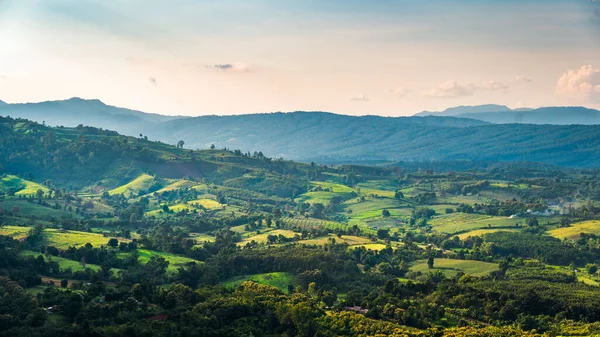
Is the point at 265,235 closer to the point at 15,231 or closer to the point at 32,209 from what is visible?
the point at 15,231

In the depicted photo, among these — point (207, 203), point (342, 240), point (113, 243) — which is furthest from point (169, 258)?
point (207, 203)

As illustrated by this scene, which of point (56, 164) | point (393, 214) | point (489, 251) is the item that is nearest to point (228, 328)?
point (489, 251)

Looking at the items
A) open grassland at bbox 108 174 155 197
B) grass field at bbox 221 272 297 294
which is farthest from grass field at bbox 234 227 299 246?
open grassland at bbox 108 174 155 197

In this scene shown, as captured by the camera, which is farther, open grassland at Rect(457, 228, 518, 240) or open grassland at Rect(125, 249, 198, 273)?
open grassland at Rect(457, 228, 518, 240)

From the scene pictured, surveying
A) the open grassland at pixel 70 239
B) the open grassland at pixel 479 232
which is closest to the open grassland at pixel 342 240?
the open grassland at pixel 479 232

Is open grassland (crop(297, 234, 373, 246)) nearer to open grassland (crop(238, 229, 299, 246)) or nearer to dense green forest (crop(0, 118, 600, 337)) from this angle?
dense green forest (crop(0, 118, 600, 337))

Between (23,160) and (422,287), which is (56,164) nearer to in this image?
(23,160)

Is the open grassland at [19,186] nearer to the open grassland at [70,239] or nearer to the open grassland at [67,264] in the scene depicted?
the open grassland at [70,239]

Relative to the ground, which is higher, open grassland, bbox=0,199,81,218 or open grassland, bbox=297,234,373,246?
open grassland, bbox=0,199,81,218

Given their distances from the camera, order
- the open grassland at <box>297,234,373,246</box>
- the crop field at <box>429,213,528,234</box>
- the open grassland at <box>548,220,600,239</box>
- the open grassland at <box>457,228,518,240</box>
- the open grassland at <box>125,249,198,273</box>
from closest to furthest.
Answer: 1. the open grassland at <box>125,249,198,273</box>
2. the open grassland at <box>297,234,373,246</box>
3. the open grassland at <box>548,220,600,239</box>
4. the open grassland at <box>457,228,518,240</box>
5. the crop field at <box>429,213,528,234</box>
